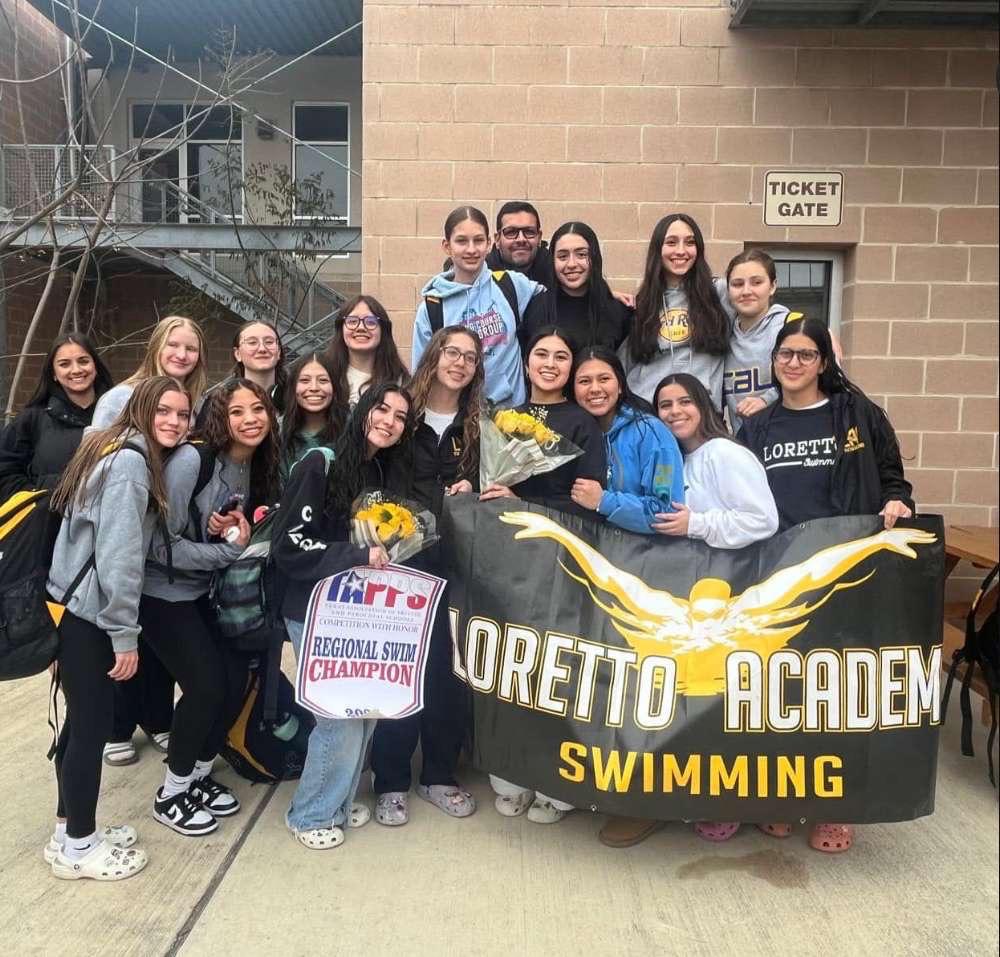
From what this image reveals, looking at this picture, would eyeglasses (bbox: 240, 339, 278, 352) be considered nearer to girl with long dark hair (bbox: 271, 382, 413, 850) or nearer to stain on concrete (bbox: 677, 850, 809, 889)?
girl with long dark hair (bbox: 271, 382, 413, 850)

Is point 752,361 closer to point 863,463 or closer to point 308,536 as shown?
point 863,463

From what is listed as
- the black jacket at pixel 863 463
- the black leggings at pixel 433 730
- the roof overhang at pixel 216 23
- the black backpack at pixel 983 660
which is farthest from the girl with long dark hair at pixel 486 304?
the roof overhang at pixel 216 23

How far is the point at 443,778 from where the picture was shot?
3451 millimetres

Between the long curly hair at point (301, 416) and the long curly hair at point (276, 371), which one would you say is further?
the long curly hair at point (276, 371)

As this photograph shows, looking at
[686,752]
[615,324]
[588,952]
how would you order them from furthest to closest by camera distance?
[615,324] < [686,752] < [588,952]

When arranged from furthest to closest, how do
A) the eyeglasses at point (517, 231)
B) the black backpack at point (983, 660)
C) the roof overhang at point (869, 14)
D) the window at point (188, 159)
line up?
the window at point (188, 159) < the roof overhang at point (869, 14) < the eyeglasses at point (517, 231) < the black backpack at point (983, 660)

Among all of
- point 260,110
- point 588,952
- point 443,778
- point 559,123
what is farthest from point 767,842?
point 260,110

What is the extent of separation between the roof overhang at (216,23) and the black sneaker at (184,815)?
8440 mm

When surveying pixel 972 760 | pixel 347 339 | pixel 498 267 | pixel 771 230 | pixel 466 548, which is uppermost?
pixel 771 230

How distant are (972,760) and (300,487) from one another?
11.5ft

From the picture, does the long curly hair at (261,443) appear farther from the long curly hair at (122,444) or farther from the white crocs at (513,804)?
the white crocs at (513,804)

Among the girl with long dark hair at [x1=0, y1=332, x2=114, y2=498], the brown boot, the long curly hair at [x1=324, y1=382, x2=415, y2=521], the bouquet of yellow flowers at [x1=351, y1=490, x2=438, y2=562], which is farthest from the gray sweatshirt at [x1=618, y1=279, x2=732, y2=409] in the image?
the girl with long dark hair at [x1=0, y1=332, x2=114, y2=498]

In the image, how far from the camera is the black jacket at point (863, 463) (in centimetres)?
319

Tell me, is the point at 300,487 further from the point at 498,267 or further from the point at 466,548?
the point at 498,267
